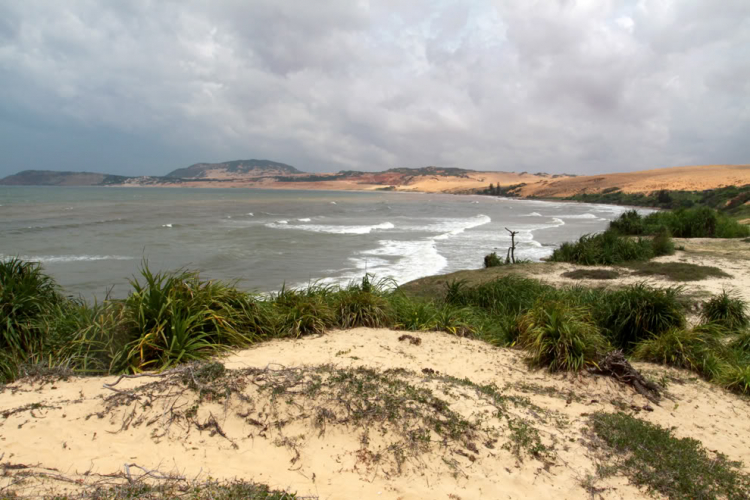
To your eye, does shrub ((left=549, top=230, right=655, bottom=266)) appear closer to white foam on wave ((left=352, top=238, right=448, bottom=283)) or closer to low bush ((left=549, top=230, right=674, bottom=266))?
Answer: low bush ((left=549, top=230, right=674, bottom=266))

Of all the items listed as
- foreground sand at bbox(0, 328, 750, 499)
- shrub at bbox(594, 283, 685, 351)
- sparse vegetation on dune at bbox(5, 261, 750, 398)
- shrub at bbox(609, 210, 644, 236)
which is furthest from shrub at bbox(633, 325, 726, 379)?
shrub at bbox(609, 210, 644, 236)

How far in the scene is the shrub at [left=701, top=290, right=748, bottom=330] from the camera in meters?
7.49

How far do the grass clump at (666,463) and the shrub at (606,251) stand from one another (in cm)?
1142

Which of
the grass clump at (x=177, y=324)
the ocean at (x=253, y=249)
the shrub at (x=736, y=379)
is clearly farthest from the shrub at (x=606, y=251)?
the grass clump at (x=177, y=324)

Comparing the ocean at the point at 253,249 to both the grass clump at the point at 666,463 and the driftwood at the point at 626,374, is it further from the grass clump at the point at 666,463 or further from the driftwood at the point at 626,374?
the grass clump at the point at 666,463

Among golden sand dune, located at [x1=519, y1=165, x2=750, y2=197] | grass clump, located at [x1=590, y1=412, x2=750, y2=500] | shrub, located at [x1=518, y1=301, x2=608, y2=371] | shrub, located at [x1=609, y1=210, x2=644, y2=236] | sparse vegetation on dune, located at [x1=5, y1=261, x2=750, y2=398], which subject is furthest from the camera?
golden sand dune, located at [x1=519, y1=165, x2=750, y2=197]

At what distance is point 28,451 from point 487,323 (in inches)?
261

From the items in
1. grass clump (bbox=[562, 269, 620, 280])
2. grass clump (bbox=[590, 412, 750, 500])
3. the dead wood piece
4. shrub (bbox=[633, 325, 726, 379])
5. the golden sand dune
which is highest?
the golden sand dune

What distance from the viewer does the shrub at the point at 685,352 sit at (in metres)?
5.45

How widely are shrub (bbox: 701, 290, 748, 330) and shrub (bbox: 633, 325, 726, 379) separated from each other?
177 cm

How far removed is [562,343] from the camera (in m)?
5.52

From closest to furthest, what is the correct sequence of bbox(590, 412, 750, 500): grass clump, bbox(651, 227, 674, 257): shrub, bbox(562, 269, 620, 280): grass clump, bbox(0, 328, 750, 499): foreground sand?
1. bbox(0, 328, 750, 499): foreground sand
2. bbox(590, 412, 750, 500): grass clump
3. bbox(562, 269, 620, 280): grass clump
4. bbox(651, 227, 674, 257): shrub

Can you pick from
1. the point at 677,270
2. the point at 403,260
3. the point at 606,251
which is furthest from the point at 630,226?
the point at 403,260

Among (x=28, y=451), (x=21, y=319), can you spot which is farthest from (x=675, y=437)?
(x=21, y=319)
